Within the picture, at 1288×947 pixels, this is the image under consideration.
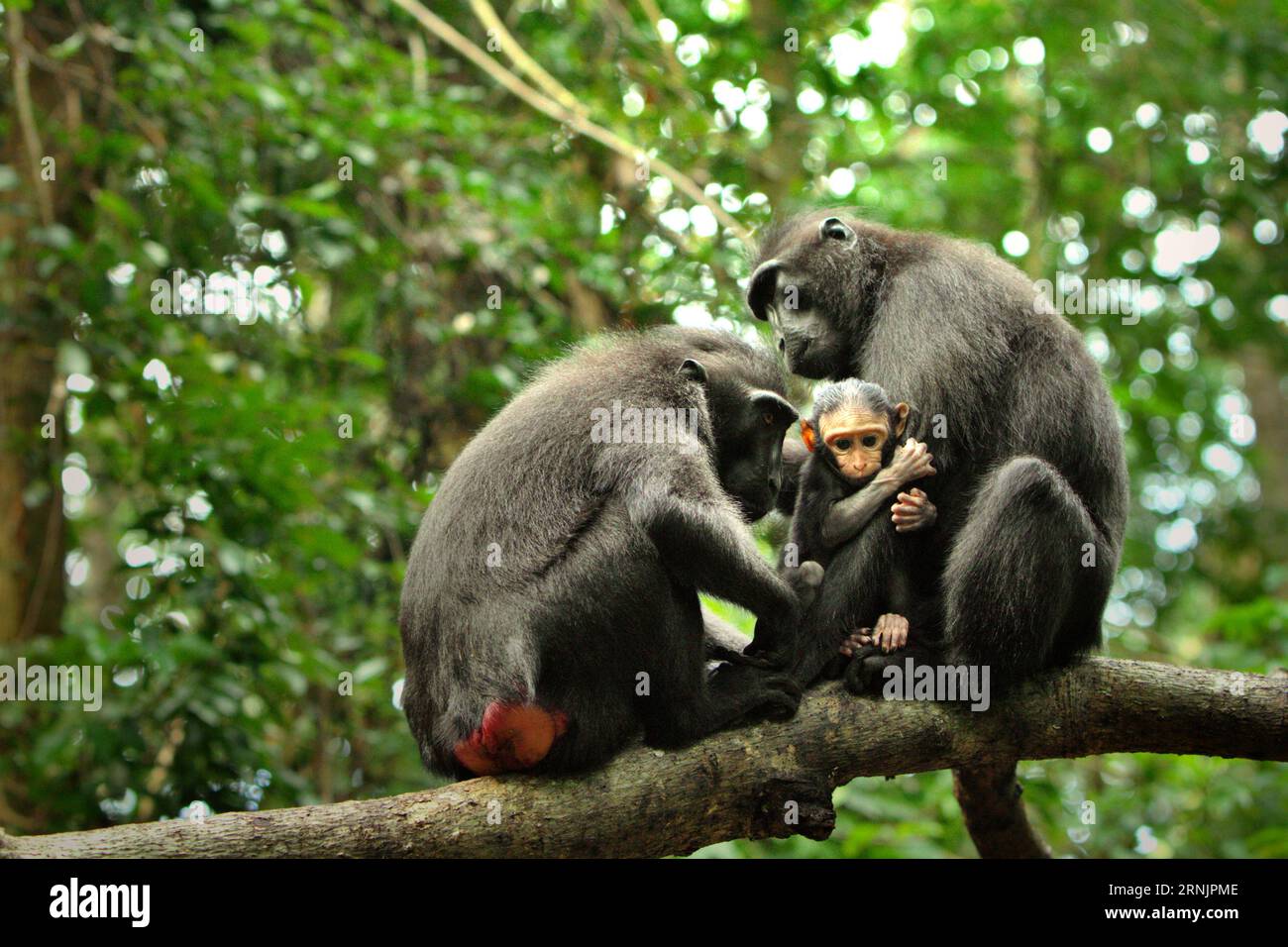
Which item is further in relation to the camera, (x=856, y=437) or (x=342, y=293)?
(x=342, y=293)

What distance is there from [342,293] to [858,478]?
632 cm

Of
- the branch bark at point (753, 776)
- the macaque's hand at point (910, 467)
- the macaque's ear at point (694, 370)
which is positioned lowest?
the branch bark at point (753, 776)

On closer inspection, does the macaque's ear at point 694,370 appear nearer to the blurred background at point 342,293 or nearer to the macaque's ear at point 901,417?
the macaque's ear at point 901,417

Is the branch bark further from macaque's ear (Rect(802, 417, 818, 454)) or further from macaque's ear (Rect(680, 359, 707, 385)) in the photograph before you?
macaque's ear (Rect(680, 359, 707, 385))

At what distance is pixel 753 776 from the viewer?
15.6 feet

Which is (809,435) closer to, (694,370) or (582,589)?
(694,370)

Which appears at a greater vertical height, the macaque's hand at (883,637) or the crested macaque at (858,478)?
the crested macaque at (858,478)

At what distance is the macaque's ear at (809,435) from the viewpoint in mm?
5469

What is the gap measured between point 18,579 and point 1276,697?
8475 millimetres

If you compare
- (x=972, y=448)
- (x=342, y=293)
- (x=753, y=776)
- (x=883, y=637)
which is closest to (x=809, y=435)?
(x=972, y=448)

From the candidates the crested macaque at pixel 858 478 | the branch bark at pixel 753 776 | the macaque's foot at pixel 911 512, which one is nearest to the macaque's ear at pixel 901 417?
the crested macaque at pixel 858 478

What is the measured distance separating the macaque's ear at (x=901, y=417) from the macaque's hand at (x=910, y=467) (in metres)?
0.14

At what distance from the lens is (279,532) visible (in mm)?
7633
